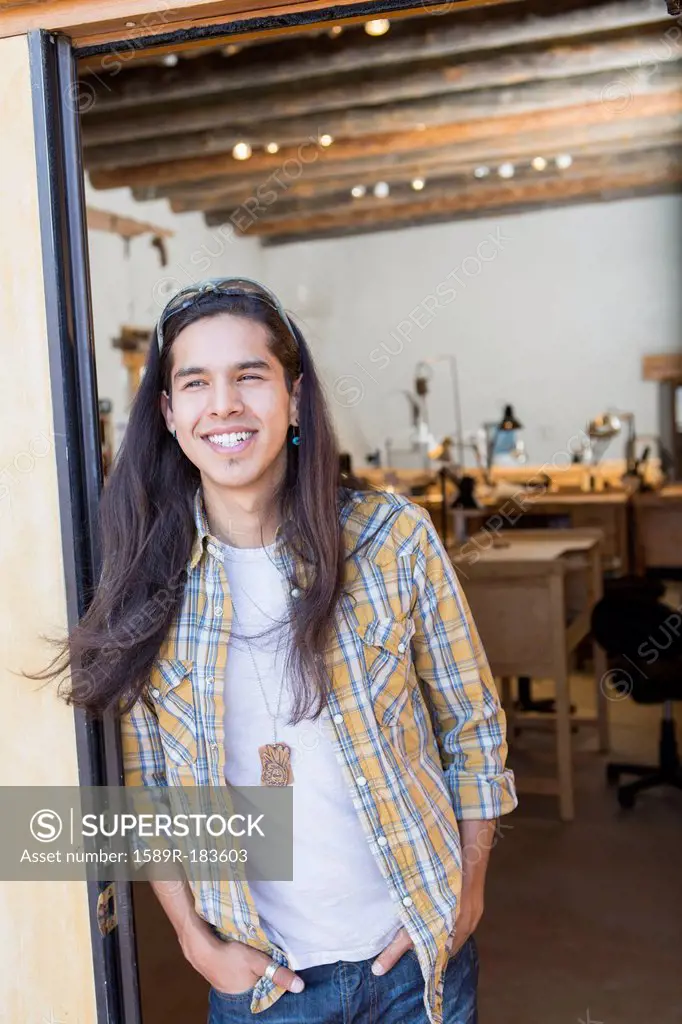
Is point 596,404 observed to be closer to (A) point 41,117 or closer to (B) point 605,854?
(B) point 605,854

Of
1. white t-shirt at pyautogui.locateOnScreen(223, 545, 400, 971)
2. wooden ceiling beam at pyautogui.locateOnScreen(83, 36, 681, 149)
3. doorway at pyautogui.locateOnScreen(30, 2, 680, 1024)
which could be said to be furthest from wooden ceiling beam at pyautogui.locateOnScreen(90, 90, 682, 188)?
white t-shirt at pyautogui.locateOnScreen(223, 545, 400, 971)

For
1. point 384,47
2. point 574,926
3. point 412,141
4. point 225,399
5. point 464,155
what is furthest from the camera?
point 464,155

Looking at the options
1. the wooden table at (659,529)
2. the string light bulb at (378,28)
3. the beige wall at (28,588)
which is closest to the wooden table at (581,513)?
the wooden table at (659,529)

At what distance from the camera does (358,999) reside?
1.61 meters

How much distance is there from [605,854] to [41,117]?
3498mm

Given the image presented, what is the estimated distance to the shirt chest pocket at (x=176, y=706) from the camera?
1.64 meters

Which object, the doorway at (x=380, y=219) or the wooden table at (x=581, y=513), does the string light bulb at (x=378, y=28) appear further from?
the wooden table at (x=581, y=513)

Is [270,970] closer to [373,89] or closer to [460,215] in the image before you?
[373,89]

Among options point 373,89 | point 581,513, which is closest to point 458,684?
point 373,89

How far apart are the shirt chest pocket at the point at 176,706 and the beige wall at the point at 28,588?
11.2 inches

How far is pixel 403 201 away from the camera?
1066 centimetres

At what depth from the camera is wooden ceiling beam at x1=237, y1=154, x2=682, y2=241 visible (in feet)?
34.4

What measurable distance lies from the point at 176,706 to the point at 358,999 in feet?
1.81

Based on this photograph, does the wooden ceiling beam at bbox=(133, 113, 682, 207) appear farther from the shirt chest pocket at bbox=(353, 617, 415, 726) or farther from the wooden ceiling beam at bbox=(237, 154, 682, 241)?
the shirt chest pocket at bbox=(353, 617, 415, 726)
